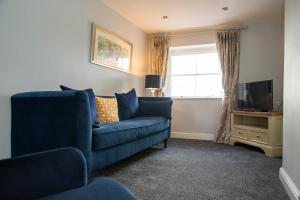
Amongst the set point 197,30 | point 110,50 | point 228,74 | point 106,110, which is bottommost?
point 106,110

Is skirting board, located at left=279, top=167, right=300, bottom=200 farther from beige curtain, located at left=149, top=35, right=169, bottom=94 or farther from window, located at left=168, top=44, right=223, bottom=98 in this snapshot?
beige curtain, located at left=149, top=35, right=169, bottom=94

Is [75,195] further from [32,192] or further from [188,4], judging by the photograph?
[188,4]

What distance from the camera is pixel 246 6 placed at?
3.48m

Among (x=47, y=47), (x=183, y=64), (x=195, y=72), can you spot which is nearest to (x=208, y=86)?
(x=195, y=72)

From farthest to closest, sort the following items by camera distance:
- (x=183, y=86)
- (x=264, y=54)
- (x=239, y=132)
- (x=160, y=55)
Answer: (x=183, y=86)
(x=160, y=55)
(x=264, y=54)
(x=239, y=132)

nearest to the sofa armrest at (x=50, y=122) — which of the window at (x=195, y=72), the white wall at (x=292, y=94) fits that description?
the white wall at (x=292, y=94)

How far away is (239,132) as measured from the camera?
12.7ft

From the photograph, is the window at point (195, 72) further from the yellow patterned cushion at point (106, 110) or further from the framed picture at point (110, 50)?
the yellow patterned cushion at point (106, 110)

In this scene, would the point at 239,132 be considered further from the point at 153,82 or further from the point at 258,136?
the point at 153,82

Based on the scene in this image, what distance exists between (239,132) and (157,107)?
59.9 inches

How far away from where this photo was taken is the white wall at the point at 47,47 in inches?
78.6

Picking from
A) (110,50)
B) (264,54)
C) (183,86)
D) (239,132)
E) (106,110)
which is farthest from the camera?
(183,86)

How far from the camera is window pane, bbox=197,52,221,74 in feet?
15.1

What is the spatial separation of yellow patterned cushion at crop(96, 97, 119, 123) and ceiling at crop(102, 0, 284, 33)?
5.41 ft
